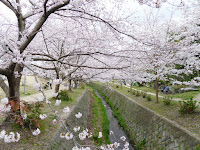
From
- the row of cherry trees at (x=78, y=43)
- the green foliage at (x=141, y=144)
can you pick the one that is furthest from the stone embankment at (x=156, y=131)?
the row of cherry trees at (x=78, y=43)

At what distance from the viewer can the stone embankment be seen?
4.62 metres

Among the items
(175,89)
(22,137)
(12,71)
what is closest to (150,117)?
(22,137)

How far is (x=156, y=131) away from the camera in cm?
656

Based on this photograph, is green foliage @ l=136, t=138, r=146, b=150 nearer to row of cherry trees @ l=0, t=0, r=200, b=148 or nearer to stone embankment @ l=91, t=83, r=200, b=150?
stone embankment @ l=91, t=83, r=200, b=150

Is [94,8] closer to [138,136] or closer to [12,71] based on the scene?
[12,71]

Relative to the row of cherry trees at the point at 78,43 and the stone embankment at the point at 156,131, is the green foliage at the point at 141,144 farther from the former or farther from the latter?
the row of cherry trees at the point at 78,43

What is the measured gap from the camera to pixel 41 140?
13.9 ft

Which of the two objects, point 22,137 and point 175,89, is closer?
point 22,137

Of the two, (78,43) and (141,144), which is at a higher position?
(78,43)

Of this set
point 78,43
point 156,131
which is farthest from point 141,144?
point 78,43

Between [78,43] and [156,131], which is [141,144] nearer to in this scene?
[156,131]

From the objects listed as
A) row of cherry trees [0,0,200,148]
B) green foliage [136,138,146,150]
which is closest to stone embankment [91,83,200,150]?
green foliage [136,138,146,150]

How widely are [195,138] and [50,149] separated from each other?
4.76 metres

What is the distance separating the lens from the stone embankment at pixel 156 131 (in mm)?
4617
